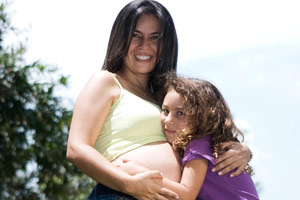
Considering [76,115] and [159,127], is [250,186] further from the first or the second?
[76,115]

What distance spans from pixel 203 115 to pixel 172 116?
0.16m

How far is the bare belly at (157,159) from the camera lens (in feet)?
11.0

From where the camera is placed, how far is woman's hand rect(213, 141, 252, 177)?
3.38 meters

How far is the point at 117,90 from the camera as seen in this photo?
3.56 m

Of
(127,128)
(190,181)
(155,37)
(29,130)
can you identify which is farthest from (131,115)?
(29,130)

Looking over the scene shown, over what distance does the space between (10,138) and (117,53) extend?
3.48 meters

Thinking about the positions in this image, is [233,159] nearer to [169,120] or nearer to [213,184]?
[213,184]

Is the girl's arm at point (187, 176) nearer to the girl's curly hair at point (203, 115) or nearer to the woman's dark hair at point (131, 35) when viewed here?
the girl's curly hair at point (203, 115)

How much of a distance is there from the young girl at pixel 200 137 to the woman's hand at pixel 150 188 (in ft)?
0.18

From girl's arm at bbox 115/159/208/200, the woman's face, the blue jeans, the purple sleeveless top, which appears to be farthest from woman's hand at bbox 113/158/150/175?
the woman's face

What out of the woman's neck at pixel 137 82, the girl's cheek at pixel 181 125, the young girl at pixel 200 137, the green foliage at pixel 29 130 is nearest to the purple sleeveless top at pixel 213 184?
the young girl at pixel 200 137

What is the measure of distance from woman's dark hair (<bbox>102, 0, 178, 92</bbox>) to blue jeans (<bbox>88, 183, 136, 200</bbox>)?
841mm

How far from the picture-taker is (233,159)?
11.3 feet

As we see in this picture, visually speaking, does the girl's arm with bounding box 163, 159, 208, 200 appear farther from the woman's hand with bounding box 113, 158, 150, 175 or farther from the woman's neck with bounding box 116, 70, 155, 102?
the woman's neck with bounding box 116, 70, 155, 102
